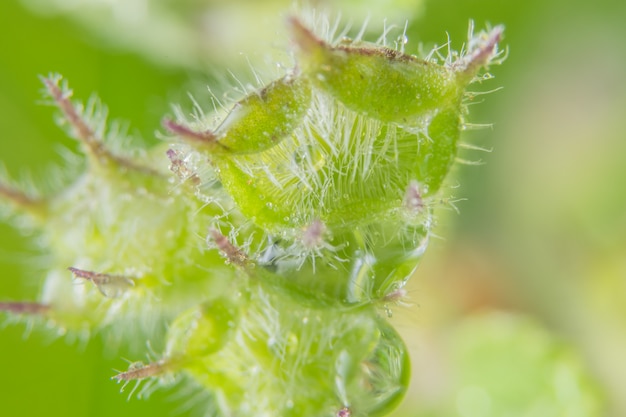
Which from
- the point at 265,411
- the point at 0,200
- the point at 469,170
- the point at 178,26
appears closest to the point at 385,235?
the point at 265,411

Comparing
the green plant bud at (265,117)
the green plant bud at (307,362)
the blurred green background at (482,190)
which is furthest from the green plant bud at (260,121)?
the blurred green background at (482,190)

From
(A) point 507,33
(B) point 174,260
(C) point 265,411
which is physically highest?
(A) point 507,33

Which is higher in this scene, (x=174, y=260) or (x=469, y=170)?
(x=469, y=170)

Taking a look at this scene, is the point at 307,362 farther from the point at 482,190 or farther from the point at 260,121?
the point at 482,190

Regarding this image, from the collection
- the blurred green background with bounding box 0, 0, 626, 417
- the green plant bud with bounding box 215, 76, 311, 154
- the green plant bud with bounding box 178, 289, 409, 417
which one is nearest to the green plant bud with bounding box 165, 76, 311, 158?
the green plant bud with bounding box 215, 76, 311, 154

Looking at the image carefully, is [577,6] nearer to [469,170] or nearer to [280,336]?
[469,170]

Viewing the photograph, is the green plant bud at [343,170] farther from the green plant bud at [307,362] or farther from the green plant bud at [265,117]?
the green plant bud at [307,362]
